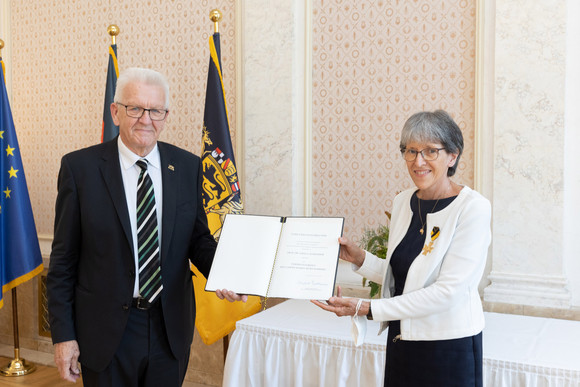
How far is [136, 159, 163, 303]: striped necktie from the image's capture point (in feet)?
6.73

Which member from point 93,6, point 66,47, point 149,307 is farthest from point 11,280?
point 149,307

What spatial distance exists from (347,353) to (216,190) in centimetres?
157

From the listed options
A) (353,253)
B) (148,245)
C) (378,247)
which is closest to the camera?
(148,245)

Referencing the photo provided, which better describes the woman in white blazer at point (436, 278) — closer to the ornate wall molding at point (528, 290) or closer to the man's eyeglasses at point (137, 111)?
the man's eyeglasses at point (137, 111)

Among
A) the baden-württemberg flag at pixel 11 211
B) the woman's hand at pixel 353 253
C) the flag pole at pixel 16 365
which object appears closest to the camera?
the woman's hand at pixel 353 253

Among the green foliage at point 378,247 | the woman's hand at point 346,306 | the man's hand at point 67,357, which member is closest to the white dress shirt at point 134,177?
the man's hand at point 67,357

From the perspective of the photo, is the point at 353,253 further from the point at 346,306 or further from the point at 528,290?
the point at 528,290

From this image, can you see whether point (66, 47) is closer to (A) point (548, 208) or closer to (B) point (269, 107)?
(B) point (269, 107)

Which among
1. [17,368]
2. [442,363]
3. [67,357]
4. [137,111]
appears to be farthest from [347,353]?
[17,368]

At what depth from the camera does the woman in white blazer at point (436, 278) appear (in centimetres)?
189

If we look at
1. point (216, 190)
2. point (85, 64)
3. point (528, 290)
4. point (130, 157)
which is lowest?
point (528, 290)

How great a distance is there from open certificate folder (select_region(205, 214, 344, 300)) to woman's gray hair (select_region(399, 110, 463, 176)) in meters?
0.41

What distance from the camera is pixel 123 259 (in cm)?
203

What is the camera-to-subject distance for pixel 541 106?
131 inches
